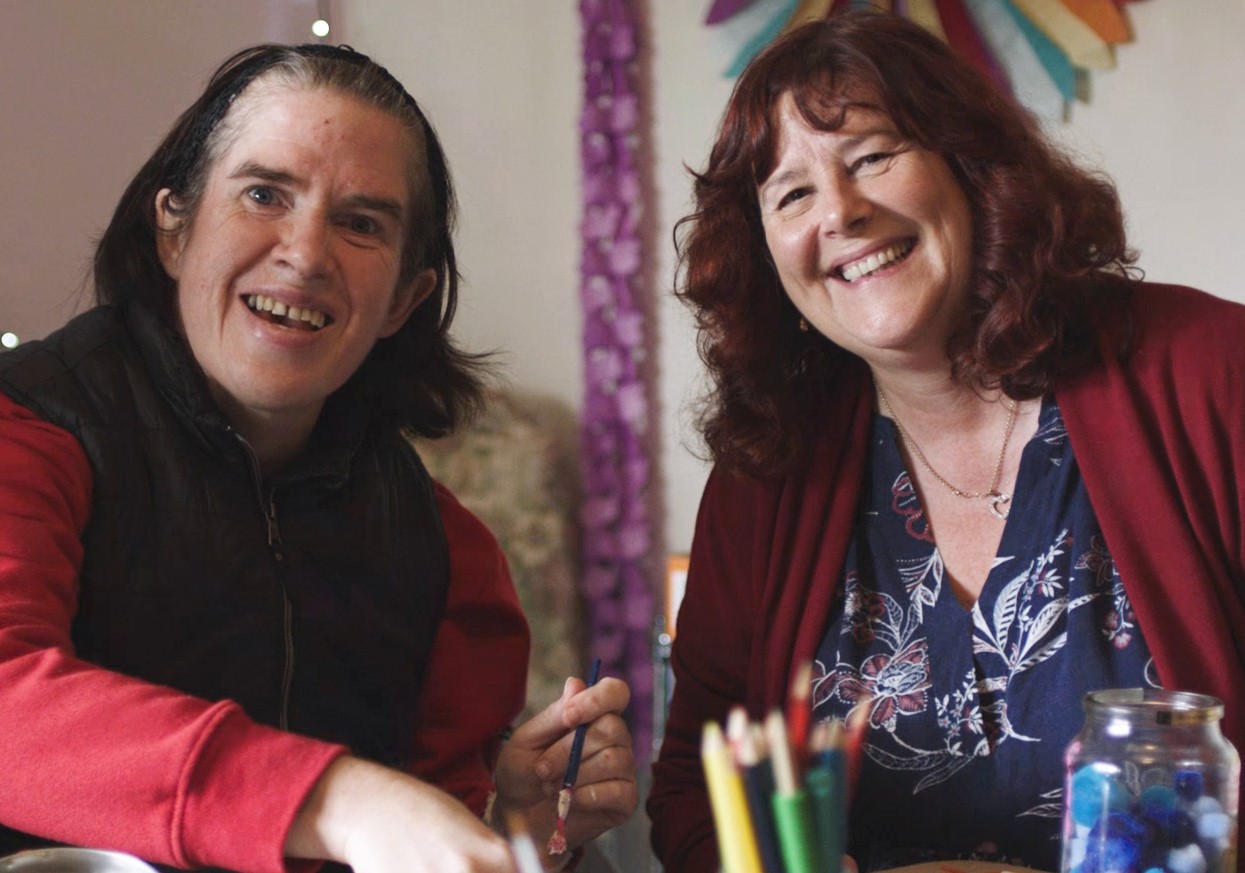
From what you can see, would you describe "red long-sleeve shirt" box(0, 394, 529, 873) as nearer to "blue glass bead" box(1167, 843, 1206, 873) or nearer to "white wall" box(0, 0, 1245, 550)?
"blue glass bead" box(1167, 843, 1206, 873)

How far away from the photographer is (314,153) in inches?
46.3

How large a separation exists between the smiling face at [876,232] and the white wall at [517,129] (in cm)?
113

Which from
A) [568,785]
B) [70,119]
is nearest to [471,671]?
[568,785]

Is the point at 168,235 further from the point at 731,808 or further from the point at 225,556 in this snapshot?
the point at 731,808

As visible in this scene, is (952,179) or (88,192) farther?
(88,192)

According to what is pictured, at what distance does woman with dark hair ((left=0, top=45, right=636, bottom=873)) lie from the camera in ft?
3.56

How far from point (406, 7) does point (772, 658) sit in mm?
1792

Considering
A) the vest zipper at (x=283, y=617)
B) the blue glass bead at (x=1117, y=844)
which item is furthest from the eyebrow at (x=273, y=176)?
the blue glass bead at (x=1117, y=844)

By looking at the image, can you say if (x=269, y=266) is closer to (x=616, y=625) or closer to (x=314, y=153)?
(x=314, y=153)

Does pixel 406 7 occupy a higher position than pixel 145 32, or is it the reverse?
pixel 406 7

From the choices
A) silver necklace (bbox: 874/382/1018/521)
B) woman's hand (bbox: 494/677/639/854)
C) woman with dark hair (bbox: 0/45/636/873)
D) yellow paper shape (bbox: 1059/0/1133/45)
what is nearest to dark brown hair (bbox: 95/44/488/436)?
→ woman with dark hair (bbox: 0/45/636/873)

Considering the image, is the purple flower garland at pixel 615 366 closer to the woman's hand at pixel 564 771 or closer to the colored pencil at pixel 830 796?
the woman's hand at pixel 564 771

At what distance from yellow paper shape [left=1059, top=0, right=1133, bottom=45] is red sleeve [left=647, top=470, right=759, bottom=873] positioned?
134 centimetres

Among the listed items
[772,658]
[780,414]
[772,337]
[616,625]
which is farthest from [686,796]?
[616,625]
